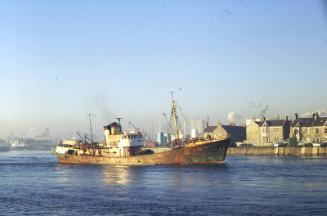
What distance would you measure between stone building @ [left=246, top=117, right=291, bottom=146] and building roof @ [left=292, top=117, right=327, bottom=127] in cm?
505

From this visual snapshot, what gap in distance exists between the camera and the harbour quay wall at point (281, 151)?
5969 inches

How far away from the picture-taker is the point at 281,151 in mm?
160250

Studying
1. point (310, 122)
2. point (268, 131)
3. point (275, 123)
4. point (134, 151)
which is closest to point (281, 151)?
point (310, 122)

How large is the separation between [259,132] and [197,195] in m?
133

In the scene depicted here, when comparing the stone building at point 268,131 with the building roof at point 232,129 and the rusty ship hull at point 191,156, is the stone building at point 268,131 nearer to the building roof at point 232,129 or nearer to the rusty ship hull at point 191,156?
the building roof at point 232,129

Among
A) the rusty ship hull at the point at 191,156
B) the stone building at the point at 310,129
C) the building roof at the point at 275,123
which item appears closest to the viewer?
the rusty ship hull at the point at 191,156

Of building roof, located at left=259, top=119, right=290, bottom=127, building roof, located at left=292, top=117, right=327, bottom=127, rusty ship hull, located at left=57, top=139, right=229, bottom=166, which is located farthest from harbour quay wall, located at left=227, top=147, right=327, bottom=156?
rusty ship hull, located at left=57, top=139, right=229, bottom=166

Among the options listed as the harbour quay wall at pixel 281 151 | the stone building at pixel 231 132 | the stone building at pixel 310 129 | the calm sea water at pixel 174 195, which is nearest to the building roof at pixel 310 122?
the stone building at pixel 310 129

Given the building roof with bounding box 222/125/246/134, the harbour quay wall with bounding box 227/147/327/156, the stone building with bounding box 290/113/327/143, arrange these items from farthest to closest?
the building roof with bounding box 222/125/246/134 → the stone building with bounding box 290/113/327/143 → the harbour quay wall with bounding box 227/147/327/156

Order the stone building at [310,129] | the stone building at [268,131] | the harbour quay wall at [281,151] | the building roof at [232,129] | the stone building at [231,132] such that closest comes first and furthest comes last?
the harbour quay wall at [281,151], the stone building at [310,129], the stone building at [268,131], the stone building at [231,132], the building roof at [232,129]

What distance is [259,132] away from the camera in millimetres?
184750

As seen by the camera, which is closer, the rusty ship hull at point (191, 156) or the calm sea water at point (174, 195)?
the calm sea water at point (174, 195)

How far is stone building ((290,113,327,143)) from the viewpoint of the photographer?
167 meters

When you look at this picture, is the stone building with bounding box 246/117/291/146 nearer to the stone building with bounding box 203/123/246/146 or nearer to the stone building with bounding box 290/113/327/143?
the stone building with bounding box 290/113/327/143
